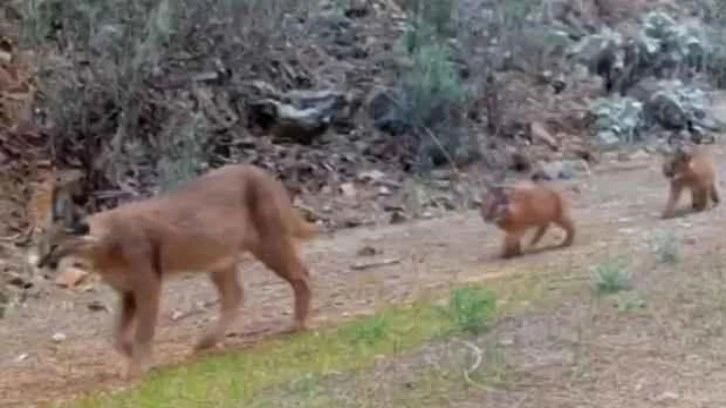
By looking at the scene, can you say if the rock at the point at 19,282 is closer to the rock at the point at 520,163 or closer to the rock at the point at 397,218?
the rock at the point at 397,218

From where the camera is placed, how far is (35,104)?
→ 14.8 meters

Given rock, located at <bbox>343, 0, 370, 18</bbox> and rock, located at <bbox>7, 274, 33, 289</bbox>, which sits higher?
rock, located at <bbox>343, 0, 370, 18</bbox>

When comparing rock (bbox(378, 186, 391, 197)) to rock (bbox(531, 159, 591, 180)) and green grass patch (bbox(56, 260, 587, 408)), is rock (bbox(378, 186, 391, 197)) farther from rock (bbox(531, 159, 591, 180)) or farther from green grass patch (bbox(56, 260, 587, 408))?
green grass patch (bbox(56, 260, 587, 408))

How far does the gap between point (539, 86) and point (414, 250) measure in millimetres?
6491

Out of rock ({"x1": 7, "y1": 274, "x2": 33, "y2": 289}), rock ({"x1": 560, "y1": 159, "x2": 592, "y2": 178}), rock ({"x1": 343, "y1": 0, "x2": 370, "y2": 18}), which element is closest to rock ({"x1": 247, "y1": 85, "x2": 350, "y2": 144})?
rock ({"x1": 560, "y1": 159, "x2": 592, "y2": 178})

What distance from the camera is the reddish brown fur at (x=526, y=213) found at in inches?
465

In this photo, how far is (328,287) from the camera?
11391 mm

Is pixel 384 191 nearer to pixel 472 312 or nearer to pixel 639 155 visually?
pixel 639 155

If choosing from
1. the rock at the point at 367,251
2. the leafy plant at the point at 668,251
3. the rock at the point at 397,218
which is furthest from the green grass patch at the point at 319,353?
the rock at the point at 397,218

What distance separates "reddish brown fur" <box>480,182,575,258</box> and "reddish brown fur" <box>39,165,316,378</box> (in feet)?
7.56

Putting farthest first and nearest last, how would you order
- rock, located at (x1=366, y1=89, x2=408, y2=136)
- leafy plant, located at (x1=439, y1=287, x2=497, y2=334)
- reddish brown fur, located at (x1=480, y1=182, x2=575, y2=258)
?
rock, located at (x1=366, y1=89, x2=408, y2=136) < reddish brown fur, located at (x1=480, y1=182, x2=575, y2=258) < leafy plant, located at (x1=439, y1=287, x2=497, y2=334)

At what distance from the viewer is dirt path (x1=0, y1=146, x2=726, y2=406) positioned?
9586 millimetres

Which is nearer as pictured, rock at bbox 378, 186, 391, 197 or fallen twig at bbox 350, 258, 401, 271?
fallen twig at bbox 350, 258, 401, 271

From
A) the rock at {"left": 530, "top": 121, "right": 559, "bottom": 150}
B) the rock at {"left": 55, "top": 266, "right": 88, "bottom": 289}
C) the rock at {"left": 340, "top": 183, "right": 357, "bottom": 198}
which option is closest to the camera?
the rock at {"left": 55, "top": 266, "right": 88, "bottom": 289}
